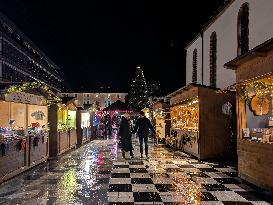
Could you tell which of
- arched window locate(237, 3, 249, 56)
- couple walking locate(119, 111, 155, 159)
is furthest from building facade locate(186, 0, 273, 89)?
couple walking locate(119, 111, 155, 159)

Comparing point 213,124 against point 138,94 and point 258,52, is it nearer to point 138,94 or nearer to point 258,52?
point 258,52

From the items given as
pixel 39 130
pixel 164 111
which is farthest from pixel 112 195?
pixel 164 111

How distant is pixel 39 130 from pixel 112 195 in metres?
6.67

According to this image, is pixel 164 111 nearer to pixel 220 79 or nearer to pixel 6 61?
pixel 220 79

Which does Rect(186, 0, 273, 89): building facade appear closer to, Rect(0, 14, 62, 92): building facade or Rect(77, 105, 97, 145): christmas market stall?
Rect(77, 105, 97, 145): christmas market stall

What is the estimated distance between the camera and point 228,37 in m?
19.2

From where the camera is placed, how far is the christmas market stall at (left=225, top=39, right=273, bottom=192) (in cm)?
905

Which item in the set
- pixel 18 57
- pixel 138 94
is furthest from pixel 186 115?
pixel 18 57

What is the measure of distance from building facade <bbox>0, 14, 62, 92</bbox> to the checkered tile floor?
113ft

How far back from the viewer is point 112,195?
8.38m

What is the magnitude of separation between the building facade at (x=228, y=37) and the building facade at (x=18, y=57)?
26.2 meters

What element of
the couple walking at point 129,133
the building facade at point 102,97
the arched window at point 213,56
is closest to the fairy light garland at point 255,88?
the couple walking at point 129,133

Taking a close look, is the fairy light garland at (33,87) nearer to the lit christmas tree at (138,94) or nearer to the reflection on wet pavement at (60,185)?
the reflection on wet pavement at (60,185)

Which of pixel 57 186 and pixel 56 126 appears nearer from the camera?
pixel 57 186
